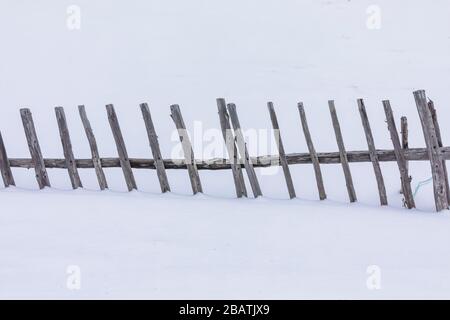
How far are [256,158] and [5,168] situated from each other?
9.17 ft

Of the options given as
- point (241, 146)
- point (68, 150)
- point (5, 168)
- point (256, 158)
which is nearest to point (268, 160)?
point (256, 158)

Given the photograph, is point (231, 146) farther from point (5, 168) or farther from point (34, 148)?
point (5, 168)

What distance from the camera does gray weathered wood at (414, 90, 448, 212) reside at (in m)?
6.12

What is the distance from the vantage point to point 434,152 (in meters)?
6.12

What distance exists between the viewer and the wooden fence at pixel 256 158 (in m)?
6.19

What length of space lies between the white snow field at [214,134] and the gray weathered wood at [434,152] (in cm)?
22

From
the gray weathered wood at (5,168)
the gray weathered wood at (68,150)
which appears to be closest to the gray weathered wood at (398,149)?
the gray weathered wood at (68,150)

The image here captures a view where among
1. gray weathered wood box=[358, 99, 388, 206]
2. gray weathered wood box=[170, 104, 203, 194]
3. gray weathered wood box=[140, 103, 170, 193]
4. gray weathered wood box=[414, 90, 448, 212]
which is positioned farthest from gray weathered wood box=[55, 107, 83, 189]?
gray weathered wood box=[414, 90, 448, 212]

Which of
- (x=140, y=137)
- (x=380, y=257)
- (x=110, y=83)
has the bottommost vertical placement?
(x=380, y=257)

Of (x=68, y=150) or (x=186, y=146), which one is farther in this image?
(x=68, y=150)

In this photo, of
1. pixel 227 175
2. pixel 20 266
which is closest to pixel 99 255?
pixel 20 266

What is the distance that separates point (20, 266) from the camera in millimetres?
4875

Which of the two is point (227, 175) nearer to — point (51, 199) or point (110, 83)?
point (51, 199)

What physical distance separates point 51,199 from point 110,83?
5.24 metres
